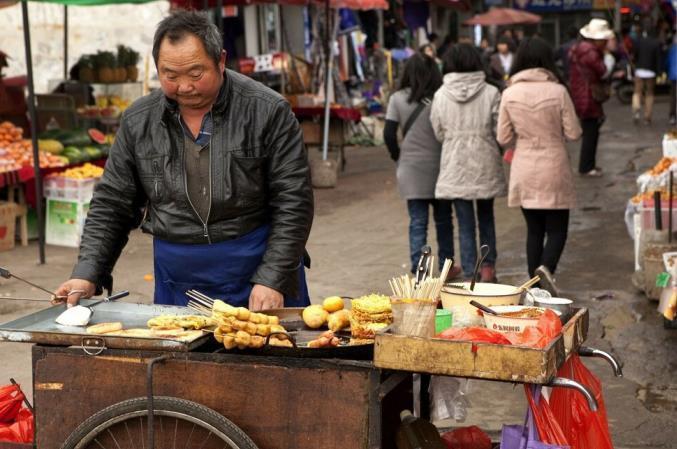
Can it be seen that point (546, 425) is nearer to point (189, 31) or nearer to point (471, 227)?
point (189, 31)

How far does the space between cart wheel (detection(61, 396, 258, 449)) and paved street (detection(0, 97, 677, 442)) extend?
2.33 m

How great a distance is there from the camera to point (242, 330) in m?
3.50

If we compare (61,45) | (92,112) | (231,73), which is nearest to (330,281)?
(231,73)

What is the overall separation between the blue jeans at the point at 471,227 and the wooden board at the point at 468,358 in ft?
16.2

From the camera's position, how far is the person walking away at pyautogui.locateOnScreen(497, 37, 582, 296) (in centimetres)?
764

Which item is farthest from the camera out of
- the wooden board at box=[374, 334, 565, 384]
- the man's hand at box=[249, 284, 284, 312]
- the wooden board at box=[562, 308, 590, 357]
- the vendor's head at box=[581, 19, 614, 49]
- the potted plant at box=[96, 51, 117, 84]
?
the potted plant at box=[96, 51, 117, 84]

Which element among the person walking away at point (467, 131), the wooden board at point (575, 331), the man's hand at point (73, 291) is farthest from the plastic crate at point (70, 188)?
the wooden board at point (575, 331)

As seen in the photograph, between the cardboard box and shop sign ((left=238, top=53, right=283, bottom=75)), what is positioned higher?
shop sign ((left=238, top=53, right=283, bottom=75))

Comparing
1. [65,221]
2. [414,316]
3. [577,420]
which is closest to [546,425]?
Result: [577,420]

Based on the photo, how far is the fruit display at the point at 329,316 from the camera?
12.5ft

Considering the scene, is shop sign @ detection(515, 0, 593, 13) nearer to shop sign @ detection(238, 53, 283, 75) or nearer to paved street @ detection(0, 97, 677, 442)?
paved street @ detection(0, 97, 677, 442)

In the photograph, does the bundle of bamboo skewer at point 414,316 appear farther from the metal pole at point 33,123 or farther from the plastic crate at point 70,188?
the plastic crate at point 70,188

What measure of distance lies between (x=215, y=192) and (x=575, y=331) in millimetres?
1410

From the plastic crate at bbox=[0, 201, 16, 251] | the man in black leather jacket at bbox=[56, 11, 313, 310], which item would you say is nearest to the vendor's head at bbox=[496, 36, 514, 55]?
the plastic crate at bbox=[0, 201, 16, 251]
